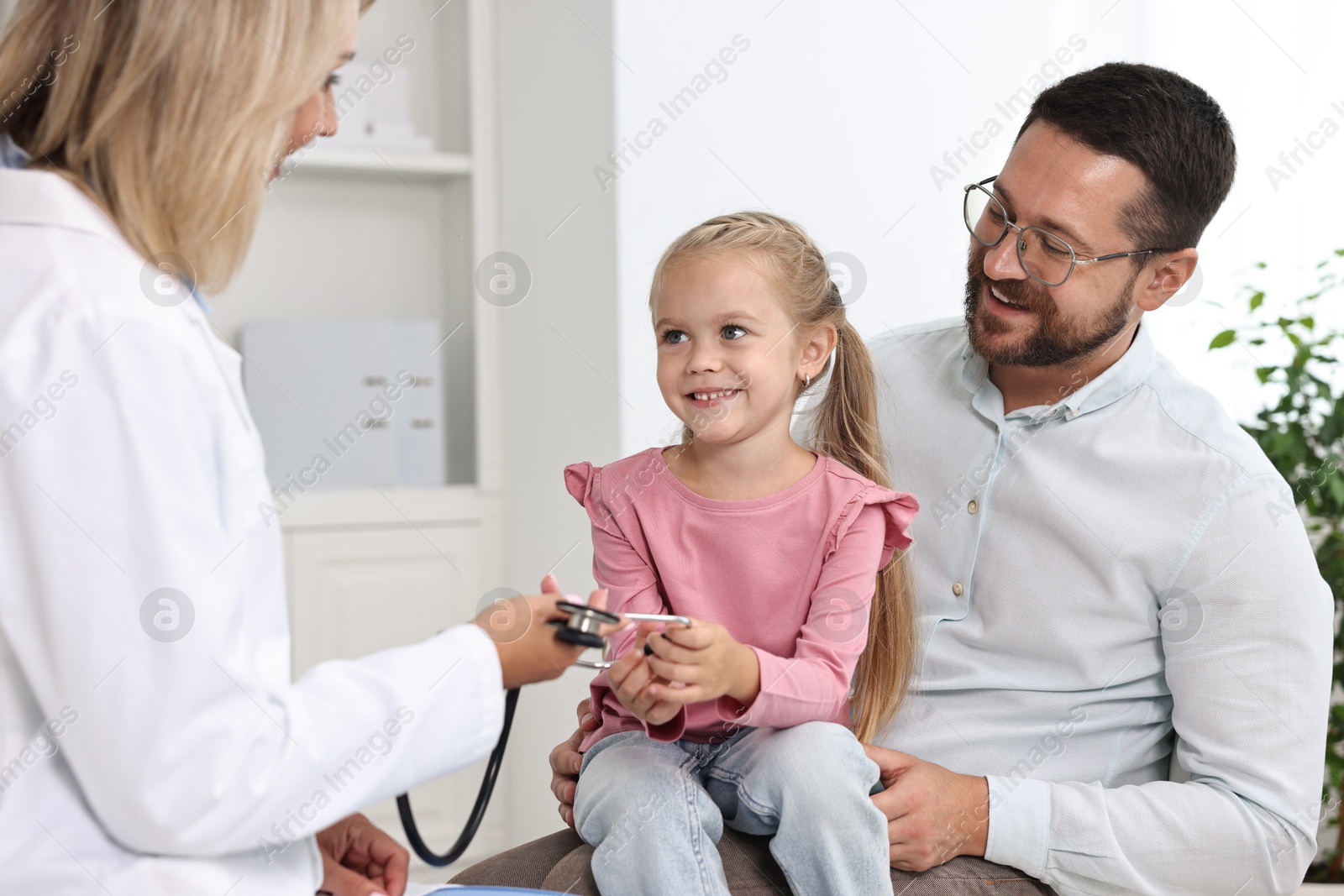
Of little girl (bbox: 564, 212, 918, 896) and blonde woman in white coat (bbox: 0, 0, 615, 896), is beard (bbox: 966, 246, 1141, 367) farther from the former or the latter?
blonde woman in white coat (bbox: 0, 0, 615, 896)

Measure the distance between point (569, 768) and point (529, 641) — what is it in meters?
0.55

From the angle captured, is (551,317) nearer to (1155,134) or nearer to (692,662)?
(1155,134)

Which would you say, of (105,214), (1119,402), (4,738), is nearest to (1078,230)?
(1119,402)

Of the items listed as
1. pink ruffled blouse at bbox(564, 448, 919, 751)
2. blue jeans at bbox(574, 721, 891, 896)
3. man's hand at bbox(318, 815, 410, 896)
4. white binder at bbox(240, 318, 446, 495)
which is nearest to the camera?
man's hand at bbox(318, 815, 410, 896)

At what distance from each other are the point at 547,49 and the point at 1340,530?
6.32ft

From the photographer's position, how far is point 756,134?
235 cm

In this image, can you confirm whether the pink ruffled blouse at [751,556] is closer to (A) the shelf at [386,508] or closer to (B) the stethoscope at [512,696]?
(B) the stethoscope at [512,696]

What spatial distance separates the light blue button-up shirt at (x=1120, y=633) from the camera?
1.38 m

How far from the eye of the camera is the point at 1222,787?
139 cm

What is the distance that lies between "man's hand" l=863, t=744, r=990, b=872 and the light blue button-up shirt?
0.02 meters

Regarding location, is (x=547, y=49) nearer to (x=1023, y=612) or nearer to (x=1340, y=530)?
(x=1023, y=612)

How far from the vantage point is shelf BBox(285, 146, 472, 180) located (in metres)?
2.72

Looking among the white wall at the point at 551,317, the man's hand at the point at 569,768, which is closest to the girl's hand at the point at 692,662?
the man's hand at the point at 569,768

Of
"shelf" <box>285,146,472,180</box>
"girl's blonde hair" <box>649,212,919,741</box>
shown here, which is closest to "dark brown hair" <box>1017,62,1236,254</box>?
"girl's blonde hair" <box>649,212,919,741</box>
